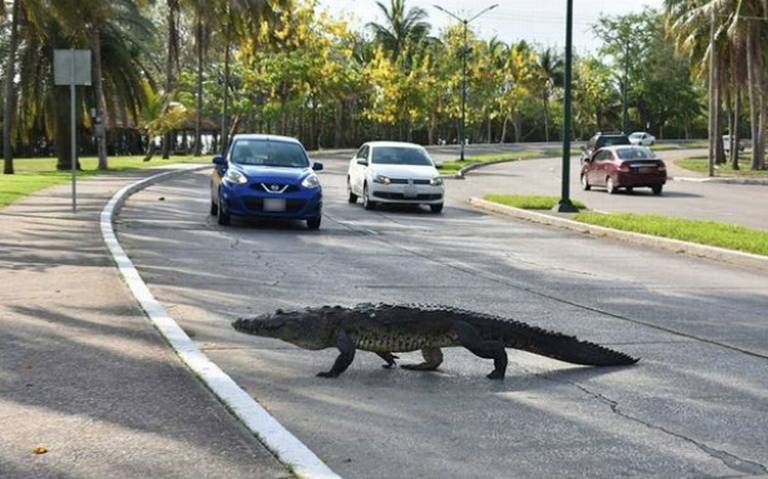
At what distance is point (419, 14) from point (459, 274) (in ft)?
245

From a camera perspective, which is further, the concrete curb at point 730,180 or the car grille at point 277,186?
the concrete curb at point 730,180

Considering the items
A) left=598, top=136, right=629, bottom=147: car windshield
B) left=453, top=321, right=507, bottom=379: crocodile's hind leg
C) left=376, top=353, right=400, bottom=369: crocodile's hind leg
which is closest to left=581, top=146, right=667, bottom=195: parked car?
left=598, top=136, right=629, bottom=147: car windshield

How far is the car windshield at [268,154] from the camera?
60.9 ft

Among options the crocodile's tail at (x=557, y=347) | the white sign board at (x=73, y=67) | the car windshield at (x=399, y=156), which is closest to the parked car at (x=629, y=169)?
the car windshield at (x=399, y=156)

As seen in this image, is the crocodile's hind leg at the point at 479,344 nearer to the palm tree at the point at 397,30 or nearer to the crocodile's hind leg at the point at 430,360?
the crocodile's hind leg at the point at 430,360

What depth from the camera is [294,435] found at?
524 centimetres

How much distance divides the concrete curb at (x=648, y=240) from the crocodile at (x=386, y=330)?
8.47 meters

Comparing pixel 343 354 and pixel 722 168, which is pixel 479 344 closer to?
pixel 343 354

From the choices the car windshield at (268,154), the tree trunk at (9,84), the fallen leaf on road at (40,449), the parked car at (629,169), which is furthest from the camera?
the tree trunk at (9,84)

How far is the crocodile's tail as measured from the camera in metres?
6.86

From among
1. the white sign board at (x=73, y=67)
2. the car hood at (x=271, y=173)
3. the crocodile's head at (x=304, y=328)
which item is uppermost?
the white sign board at (x=73, y=67)

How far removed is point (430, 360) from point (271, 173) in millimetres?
11154

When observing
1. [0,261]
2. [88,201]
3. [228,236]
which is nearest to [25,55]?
[88,201]

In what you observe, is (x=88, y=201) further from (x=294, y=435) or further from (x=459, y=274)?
(x=294, y=435)
